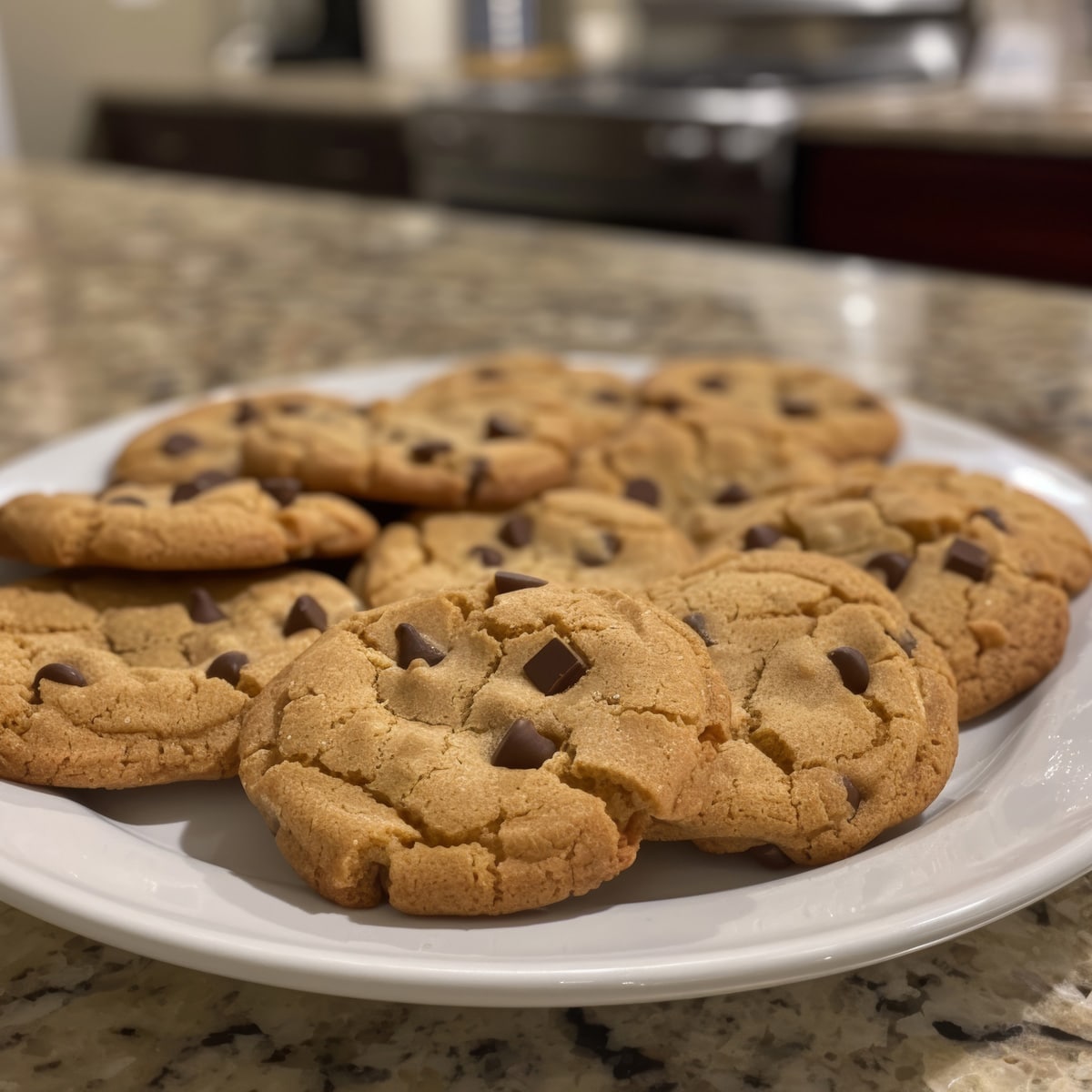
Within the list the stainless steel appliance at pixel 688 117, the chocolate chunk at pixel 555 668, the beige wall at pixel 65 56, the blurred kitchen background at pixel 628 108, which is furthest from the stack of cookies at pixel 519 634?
the beige wall at pixel 65 56

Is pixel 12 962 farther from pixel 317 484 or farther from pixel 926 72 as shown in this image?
pixel 926 72

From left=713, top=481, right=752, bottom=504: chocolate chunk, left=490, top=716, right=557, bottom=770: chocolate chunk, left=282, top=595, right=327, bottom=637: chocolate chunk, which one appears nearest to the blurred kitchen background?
left=713, top=481, right=752, bottom=504: chocolate chunk

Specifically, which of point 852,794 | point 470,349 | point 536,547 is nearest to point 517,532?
point 536,547

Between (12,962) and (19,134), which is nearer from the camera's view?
(12,962)

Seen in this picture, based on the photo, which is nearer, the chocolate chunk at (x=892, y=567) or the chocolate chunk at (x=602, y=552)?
the chocolate chunk at (x=892, y=567)

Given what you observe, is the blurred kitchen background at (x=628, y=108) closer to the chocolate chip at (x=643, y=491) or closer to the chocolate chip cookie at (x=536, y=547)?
the chocolate chip at (x=643, y=491)

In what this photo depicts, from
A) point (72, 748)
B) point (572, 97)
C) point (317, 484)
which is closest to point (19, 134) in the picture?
point (572, 97)

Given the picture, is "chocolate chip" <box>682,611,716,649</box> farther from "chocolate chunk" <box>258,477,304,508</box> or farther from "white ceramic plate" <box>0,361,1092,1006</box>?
"chocolate chunk" <box>258,477,304,508</box>
